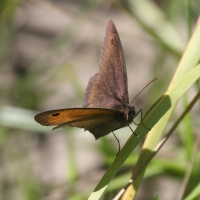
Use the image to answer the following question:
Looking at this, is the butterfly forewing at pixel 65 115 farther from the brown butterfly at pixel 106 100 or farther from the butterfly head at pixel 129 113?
the butterfly head at pixel 129 113

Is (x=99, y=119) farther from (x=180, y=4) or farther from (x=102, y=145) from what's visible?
(x=180, y=4)

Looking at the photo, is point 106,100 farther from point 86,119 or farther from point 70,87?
point 70,87

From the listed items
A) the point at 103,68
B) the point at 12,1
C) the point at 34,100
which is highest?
the point at 12,1

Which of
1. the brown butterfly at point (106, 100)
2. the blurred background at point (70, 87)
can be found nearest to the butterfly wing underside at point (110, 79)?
the brown butterfly at point (106, 100)

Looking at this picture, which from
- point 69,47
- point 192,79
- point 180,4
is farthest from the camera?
point 69,47

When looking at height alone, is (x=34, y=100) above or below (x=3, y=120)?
above

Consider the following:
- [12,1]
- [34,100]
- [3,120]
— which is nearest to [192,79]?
[3,120]

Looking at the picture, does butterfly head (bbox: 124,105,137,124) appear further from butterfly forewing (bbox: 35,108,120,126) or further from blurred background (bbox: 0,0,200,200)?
blurred background (bbox: 0,0,200,200)
